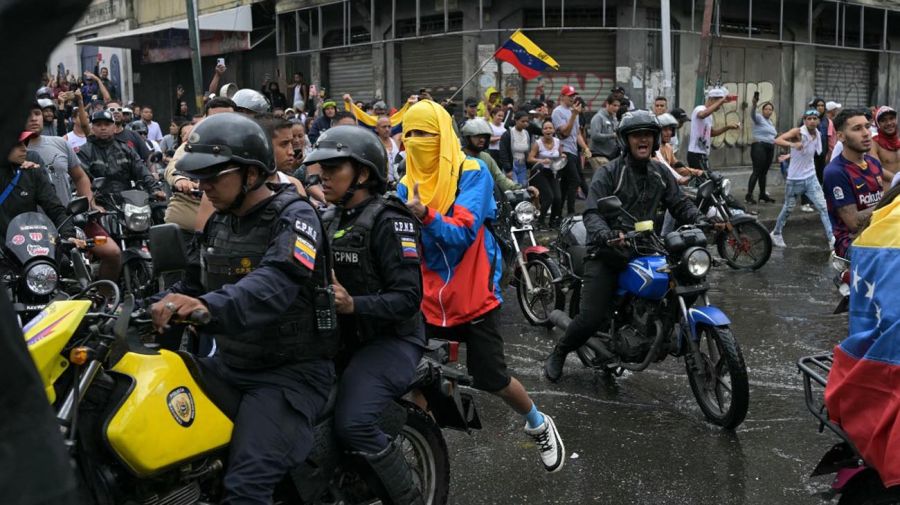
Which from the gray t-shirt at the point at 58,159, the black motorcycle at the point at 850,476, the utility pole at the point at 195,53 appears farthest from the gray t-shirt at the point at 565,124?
the black motorcycle at the point at 850,476

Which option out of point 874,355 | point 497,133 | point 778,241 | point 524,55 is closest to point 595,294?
point 874,355

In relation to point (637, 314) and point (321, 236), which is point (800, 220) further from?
point (321, 236)

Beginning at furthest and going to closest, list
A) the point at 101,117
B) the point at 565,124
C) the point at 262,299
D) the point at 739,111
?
the point at 739,111, the point at 565,124, the point at 101,117, the point at 262,299

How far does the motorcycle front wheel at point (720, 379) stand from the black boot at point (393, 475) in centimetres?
230

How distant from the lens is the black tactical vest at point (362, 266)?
374 cm

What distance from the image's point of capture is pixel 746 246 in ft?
35.5

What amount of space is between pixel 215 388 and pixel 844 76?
24790mm

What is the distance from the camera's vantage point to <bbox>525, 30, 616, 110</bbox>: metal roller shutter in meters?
19.3

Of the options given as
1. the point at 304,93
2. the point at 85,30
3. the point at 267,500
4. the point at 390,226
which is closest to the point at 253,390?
the point at 267,500

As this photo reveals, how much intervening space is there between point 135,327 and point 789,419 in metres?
4.08

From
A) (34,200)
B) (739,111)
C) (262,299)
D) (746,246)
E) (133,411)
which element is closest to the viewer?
(133,411)

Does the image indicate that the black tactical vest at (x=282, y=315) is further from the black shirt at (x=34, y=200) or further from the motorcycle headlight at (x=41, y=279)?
the black shirt at (x=34, y=200)

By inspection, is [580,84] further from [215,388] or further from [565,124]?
[215,388]

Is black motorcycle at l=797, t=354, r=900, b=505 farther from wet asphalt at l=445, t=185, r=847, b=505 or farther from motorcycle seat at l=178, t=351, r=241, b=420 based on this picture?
motorcycle seat at l=178, t=351, r=241, b=420
